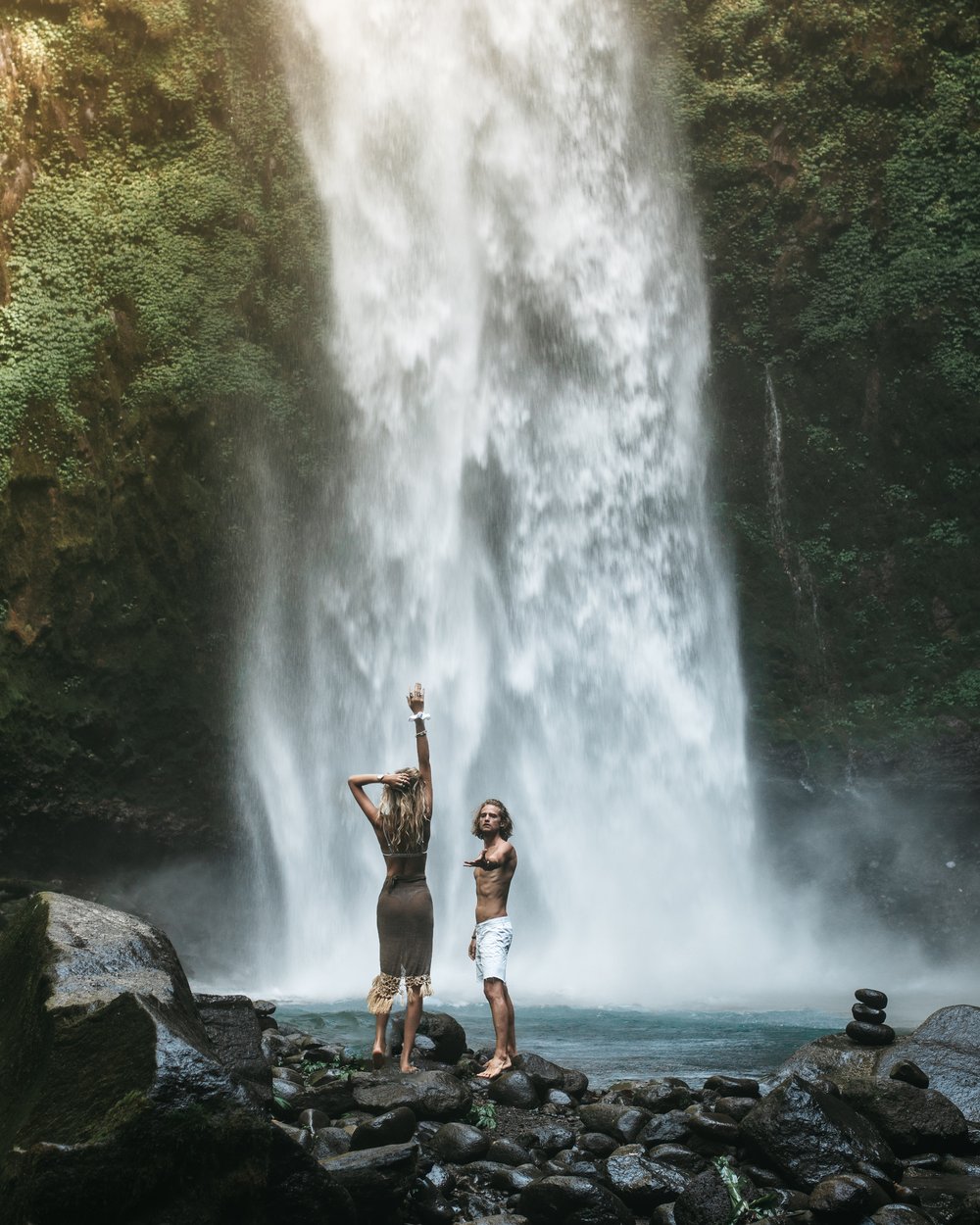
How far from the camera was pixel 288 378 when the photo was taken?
51.0ft

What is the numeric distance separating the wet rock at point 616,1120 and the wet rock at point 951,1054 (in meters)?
1.70

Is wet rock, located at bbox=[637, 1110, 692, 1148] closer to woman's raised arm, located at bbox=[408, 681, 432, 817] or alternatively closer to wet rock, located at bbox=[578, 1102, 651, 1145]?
wet rock, located at bbox=[578, 1102, 651, 1145]

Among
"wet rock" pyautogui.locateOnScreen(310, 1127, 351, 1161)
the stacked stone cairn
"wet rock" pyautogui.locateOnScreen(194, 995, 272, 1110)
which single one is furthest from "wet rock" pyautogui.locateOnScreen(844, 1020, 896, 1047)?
"wet rock" pyautogui.locateOnScreen(194, 995, 272, 1110)

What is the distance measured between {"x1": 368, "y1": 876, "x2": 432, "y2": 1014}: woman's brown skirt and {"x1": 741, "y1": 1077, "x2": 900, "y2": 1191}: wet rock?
1.92m

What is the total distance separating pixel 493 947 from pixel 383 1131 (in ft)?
6.51

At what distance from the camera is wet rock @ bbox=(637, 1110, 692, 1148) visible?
16.6 feet

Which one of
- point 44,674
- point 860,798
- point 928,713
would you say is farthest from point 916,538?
point 44,674

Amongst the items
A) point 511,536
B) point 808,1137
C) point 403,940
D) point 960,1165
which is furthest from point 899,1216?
point 511,536

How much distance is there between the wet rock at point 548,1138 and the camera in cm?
496

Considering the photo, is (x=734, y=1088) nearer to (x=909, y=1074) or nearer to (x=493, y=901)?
(x=909, y=1074)

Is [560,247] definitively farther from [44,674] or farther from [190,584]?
[44,674]

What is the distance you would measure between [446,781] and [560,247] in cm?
783

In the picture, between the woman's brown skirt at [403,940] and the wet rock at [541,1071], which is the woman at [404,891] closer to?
the woman's brown skirt at [403,940]

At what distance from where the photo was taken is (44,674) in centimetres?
1288
